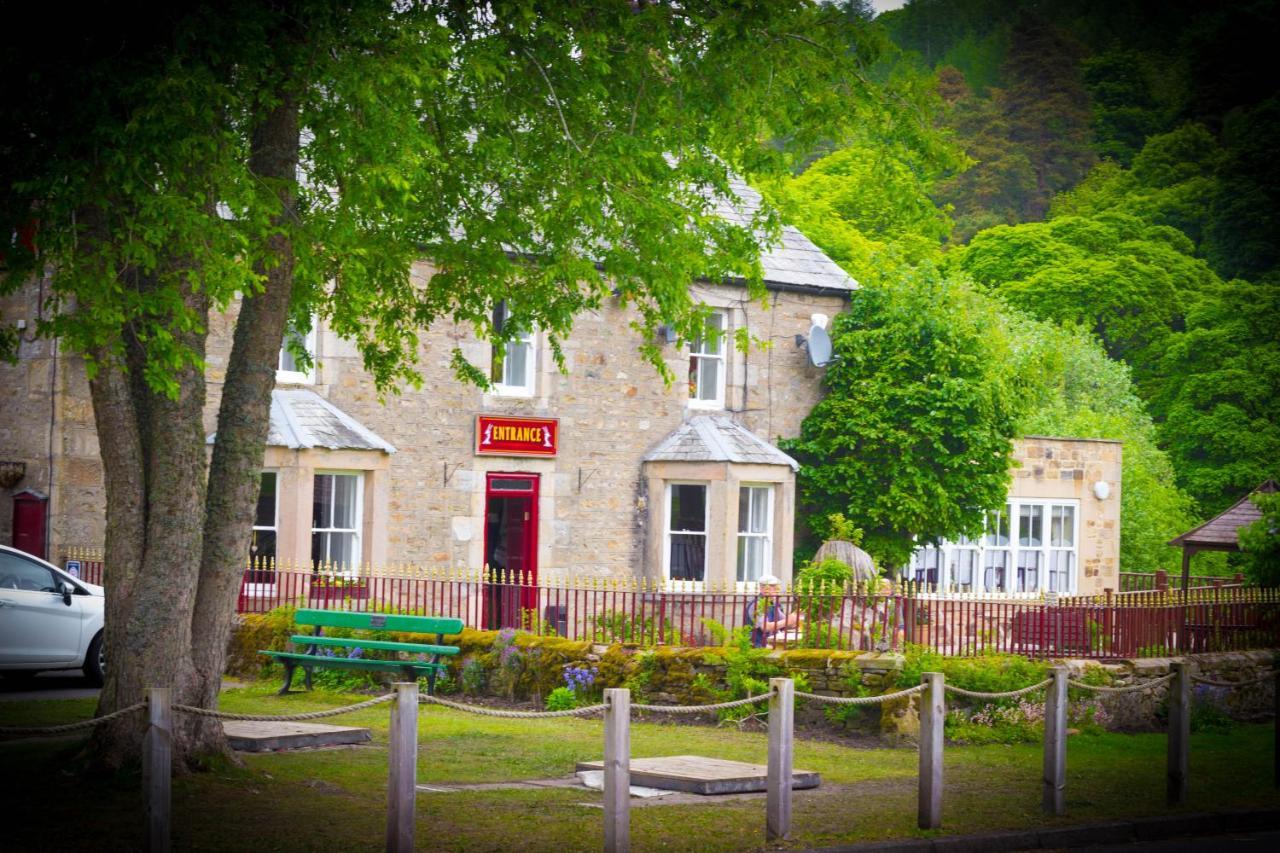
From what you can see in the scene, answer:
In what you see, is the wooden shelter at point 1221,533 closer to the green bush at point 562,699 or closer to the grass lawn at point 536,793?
the grass lawn at point 536,793

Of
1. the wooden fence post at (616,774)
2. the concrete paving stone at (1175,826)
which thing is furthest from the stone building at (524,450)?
the wooden fence post at (616,774)

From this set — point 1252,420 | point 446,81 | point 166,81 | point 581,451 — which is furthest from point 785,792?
point 1252,420

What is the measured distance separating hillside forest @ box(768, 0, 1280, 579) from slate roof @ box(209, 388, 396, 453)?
763cm

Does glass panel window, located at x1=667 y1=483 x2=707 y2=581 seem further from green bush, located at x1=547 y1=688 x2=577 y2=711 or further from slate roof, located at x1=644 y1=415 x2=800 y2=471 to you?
green bush, located at x1=547 y1=688 x2=577 y2=711

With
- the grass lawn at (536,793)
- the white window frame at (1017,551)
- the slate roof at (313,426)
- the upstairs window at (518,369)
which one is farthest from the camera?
the white window frame at (1017,551)

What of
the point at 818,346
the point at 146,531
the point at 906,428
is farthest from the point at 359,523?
the point at 146,531

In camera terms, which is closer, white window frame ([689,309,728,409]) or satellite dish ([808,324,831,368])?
white window frame ([689,309,728,409])

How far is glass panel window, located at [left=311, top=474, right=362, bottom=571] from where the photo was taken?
26.0 metres

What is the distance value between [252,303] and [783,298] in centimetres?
1752

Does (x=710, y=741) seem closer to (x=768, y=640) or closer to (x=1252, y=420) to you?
(x=768, y=640)

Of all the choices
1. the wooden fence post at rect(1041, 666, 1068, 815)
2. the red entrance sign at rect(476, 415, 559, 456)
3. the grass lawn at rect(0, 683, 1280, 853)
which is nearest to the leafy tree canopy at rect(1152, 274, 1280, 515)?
the red entrance sign at rect(476, 415, 559, 456)

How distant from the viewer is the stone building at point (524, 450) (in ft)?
82.2

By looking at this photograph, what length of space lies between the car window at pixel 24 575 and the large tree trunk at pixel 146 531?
23.5 ft

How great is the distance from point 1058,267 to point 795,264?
78.6 feet
